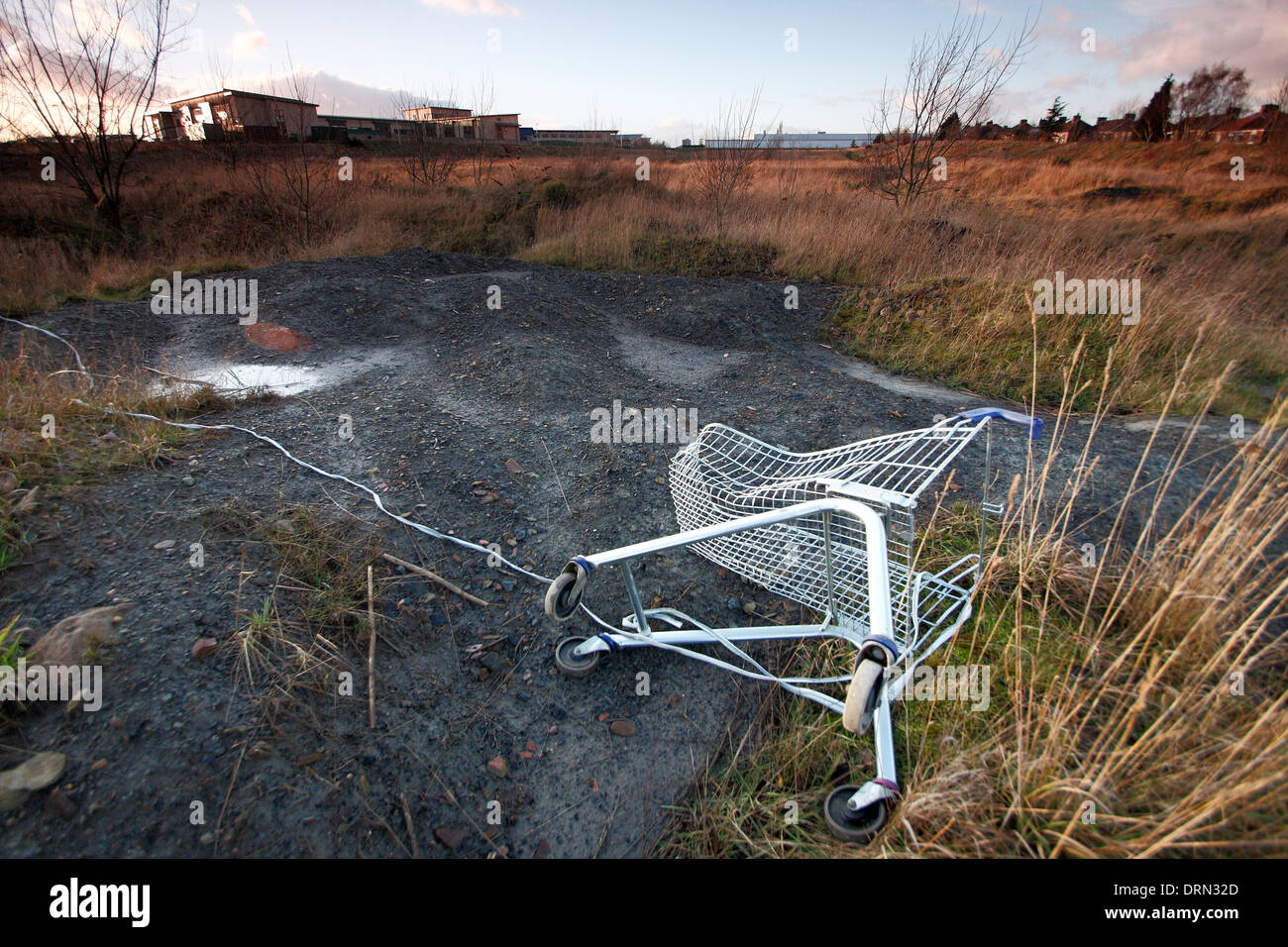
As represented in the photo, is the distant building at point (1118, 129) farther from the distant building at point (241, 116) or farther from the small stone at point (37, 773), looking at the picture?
the small stone at point (37, 773)

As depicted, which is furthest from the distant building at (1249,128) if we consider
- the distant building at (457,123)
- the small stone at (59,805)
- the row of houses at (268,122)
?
the small stone at (59,805)

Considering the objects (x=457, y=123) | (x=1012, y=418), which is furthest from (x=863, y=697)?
(x=457, y=123)

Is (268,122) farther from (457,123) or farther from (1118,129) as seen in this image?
(1118,129)

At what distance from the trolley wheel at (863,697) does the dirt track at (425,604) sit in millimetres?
866

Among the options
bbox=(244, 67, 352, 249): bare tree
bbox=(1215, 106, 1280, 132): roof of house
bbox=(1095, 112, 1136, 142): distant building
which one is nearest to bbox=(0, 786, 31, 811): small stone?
bbox=(244, 67, 352, 249): bare tree

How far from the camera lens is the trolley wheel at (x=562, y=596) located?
1.91 meters

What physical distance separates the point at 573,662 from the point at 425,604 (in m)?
0.76

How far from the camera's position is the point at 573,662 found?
2.43m
